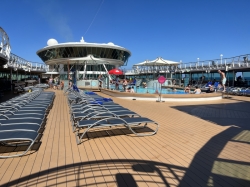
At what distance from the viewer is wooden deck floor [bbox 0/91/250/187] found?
2.77m

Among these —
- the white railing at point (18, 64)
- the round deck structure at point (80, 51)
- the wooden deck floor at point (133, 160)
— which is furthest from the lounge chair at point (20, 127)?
the round deck structure at point (80, 51)

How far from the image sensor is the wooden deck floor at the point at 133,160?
2.77 m

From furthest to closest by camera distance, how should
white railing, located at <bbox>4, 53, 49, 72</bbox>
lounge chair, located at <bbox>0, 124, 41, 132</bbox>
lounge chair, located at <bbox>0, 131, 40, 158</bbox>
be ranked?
white railing, located at <bbox>4, 53, 49, 72</bbox>, lounge chair, located at <bbox>0, 124, 41, 132</bbox>, lounge chair, located at <bbox>0, 131, 40, 158</bbox>

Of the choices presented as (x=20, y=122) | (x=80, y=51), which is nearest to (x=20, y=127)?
(x=20, y=122)

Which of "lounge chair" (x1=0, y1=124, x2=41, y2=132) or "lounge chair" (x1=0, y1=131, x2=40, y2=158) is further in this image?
"lounge chair" (x1=0, y1=124, x2=41, y2=132)

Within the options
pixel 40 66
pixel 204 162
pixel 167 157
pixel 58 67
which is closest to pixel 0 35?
pixel 167 157

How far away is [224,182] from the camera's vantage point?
2.74 metres

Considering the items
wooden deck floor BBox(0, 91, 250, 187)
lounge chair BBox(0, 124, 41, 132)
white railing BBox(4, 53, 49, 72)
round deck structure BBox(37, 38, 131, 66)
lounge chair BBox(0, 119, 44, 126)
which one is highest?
round deck structure BBox(37, 38, 131, 66)

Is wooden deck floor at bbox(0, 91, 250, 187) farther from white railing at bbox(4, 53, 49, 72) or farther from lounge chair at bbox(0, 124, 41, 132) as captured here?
white railing at bbox(4, 53, 49, 72)

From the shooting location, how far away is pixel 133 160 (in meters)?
3.40

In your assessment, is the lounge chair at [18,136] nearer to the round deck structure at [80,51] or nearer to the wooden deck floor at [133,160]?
the wooden deck floor at [133,160]

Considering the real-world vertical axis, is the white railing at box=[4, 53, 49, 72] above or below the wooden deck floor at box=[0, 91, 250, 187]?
above

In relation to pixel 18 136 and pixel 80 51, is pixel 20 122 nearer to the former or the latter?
pixel 18 136

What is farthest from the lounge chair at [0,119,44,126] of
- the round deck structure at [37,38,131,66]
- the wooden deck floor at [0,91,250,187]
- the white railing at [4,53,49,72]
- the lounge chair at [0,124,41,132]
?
the round deck structure at [37,38,131,66]
